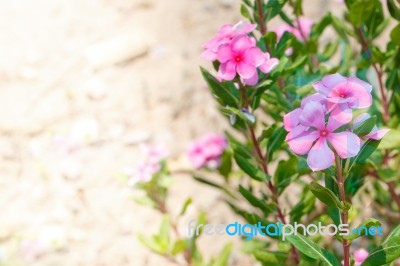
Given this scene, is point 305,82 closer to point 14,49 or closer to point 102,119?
point 102,119

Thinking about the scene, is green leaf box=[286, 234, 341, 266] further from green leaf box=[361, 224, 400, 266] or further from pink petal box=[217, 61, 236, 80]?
pink petal box=[217, 61, 236, 80]

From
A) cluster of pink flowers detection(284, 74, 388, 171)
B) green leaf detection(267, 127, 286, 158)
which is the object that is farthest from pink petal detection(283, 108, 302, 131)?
green leaf detection(267, 127, 286, 158)

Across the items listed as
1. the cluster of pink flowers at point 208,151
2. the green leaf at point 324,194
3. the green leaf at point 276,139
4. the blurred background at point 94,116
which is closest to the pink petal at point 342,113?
the green leaf at point 324,194

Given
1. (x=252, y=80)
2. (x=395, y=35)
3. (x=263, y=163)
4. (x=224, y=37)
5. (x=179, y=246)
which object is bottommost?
(x=179, y=246)

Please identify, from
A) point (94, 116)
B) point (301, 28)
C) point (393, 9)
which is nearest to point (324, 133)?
point (393, 9)

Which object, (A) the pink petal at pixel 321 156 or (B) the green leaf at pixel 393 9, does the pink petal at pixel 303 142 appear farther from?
(B) the green leaf at pixel 393 9

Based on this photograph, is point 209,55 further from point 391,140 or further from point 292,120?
point 391,140

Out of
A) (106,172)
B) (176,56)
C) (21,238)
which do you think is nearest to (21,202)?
(21,238)
